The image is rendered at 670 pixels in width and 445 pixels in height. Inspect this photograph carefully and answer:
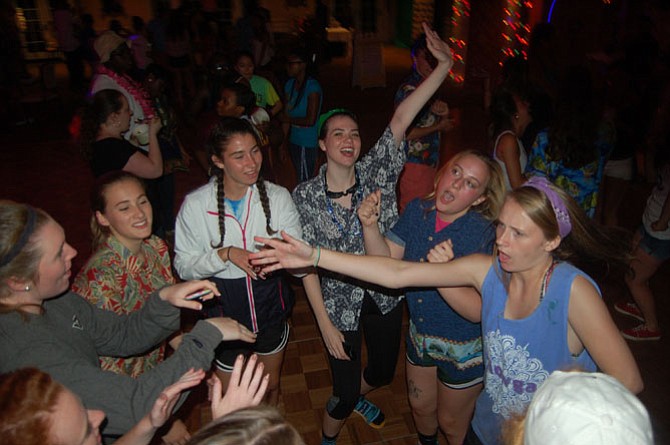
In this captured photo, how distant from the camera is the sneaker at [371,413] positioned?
9.46 ft

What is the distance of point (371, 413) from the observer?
9.53 ft

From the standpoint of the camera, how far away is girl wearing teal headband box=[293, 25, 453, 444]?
2.36 m

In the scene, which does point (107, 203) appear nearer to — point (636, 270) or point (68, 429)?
point (68, 429)

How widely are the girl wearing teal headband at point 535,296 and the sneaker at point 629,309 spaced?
8.41 feet

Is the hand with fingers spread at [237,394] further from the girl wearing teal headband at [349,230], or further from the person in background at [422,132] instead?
the person in background at [422,132]

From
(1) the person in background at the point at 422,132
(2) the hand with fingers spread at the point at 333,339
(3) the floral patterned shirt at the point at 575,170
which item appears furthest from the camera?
(1) the person in background at the point at 422,132

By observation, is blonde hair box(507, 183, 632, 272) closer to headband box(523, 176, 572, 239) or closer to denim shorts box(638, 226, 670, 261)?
headband box(523, 176, 572, 239)

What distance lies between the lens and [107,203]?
7.27 feet

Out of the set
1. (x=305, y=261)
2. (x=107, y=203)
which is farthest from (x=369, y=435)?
(x=107, y=203)

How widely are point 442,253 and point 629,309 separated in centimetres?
286

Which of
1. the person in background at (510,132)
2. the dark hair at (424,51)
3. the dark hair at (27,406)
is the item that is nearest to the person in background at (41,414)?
the dark hair at (27,406)

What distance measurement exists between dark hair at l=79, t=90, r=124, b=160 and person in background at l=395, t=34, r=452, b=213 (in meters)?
2.13

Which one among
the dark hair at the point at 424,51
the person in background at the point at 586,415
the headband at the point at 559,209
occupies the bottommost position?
the person in background at the point at 586,415

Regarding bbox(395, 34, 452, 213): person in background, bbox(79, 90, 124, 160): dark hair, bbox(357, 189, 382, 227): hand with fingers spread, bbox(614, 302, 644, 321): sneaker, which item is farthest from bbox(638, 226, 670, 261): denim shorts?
bbox(79, 90, 124, 160): dark hair
